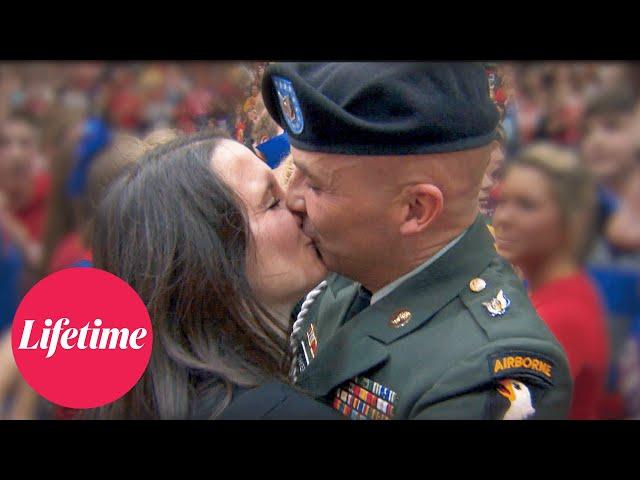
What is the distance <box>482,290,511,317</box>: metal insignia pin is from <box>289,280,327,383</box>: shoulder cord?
264 millimetres

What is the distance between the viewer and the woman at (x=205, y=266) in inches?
43.1

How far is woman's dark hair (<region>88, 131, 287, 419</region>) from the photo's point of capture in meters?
1.10

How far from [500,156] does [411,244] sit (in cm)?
15

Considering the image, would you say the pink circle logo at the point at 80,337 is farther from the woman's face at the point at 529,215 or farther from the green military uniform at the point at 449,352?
the woman's face at the point at 529,215

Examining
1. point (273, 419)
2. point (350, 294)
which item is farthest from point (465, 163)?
point (273, 419)

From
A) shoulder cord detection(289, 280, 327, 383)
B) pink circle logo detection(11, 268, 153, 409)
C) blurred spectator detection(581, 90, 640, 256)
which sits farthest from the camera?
shoulder cord detection(289, 280, 327, 383)

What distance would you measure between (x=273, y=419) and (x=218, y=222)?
0.85 feet

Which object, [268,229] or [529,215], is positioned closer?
[529,215]

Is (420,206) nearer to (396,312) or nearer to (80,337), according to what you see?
(396,312)

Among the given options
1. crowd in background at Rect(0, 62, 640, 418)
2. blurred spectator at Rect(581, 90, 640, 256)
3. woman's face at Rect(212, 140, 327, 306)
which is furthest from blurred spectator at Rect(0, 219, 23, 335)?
blurred spectator at Rect(581, 90, 640, 256)

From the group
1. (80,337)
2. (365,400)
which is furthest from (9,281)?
(365,400)

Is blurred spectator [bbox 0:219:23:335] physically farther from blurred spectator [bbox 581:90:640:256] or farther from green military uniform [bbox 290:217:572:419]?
blurred spectator [bbox 581:90:640:256]

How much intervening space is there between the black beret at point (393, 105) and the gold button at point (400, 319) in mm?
217

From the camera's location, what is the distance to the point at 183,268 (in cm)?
111
